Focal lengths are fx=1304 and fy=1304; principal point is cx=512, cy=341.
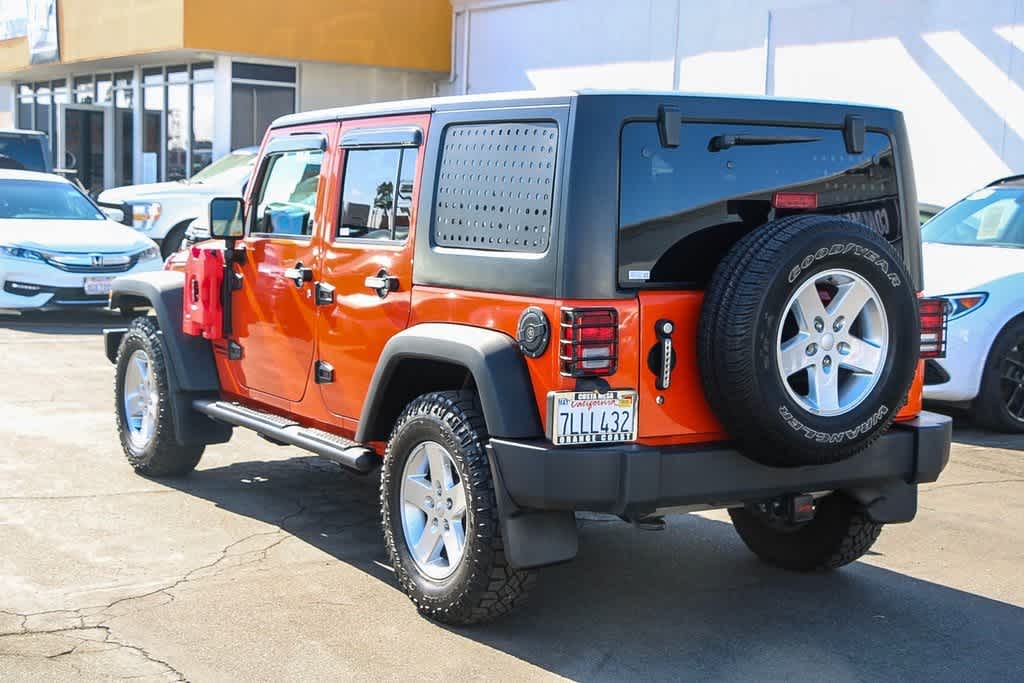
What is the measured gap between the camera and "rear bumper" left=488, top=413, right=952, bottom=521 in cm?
420

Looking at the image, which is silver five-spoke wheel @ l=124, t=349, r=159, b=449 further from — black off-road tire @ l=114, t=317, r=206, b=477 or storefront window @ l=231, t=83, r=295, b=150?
storefront window @ l=231, t=83, r=295, b=150

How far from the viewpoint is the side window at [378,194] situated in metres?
5.21

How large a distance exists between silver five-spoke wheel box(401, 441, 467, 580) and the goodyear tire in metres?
1.00

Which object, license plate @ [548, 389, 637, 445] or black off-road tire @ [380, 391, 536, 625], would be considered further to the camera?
black off-road tire @ [380, 391, 536, 625]

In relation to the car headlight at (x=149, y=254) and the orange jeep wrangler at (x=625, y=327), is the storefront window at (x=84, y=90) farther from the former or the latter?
the orange jeep wrangler at (x=625, y=327)

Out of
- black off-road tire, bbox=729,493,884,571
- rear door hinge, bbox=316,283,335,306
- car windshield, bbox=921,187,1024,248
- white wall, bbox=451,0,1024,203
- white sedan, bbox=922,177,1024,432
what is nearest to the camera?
black off-road tire, bbox=729,493,884,571

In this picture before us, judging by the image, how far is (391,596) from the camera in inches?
200

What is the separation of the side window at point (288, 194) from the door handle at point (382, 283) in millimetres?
716

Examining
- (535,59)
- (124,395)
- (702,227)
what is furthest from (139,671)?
(535,59)

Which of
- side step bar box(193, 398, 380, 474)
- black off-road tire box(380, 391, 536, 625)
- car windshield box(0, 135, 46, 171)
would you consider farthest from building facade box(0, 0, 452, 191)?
black off-road tire box(380, 391, 536, 625)

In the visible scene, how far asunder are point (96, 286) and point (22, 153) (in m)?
6.18

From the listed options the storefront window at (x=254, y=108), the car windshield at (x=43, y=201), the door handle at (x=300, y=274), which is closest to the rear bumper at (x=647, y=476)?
the door handle at (x=300, y=274)

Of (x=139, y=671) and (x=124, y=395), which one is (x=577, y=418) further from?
(x=124, y=395)

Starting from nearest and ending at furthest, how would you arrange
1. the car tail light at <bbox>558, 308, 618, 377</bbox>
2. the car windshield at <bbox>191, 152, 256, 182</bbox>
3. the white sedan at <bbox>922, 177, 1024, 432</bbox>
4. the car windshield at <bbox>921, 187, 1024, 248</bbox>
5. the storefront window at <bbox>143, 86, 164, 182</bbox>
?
1. the car tail light at <bbox>558, 308, 618, 377</bbox>
2. the white sedan at <bbox>922, 177, 1024, 432</bbox>
3. the car windshield at <bbox>921, 187, 1024, 248</bbox>
4. the car windshield at <bbox>191, 152, 256, 182</bbox>
5. the storefront window at <bbox>143, 86, 164, 182</bbox>
